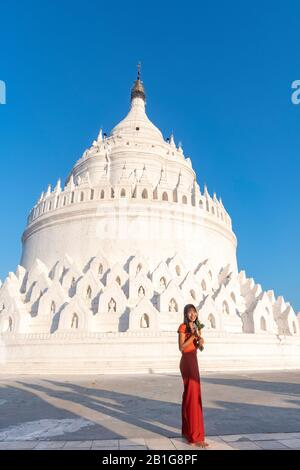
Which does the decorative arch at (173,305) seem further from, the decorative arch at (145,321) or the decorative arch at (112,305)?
the decorative arch at (112,305)

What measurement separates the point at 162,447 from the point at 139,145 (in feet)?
95.5

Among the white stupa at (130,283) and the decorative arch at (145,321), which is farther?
the decorative arch at (145,321)

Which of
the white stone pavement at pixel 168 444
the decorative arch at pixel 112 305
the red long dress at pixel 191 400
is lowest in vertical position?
the white stone pavement at pixel 168 444

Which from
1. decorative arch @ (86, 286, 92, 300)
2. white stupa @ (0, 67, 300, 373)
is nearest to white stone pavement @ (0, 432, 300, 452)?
white stupa @ (0, 67, 300, 373)

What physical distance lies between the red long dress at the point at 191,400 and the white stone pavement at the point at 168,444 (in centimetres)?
17

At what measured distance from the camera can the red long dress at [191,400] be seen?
4590mm

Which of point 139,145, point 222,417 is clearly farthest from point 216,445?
point 139,145

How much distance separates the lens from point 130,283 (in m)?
20.2

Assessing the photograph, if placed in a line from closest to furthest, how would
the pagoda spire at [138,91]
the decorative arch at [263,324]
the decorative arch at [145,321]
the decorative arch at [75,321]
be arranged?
1. the decorative arch at [145,321]
2. the decorative arch at [75,321]
3. the decorative arch at [263,324]
4. the pagoda spire at [138,91]

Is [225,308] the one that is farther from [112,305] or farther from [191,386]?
[191,386]

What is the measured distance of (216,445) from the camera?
4.56m

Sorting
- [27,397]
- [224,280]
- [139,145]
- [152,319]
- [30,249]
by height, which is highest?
[139,145]

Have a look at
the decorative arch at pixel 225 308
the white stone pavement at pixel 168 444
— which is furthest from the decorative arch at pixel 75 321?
the white stone pavement at pixel 168 444

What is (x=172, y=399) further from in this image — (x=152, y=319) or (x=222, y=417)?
(x=152, y=319)
